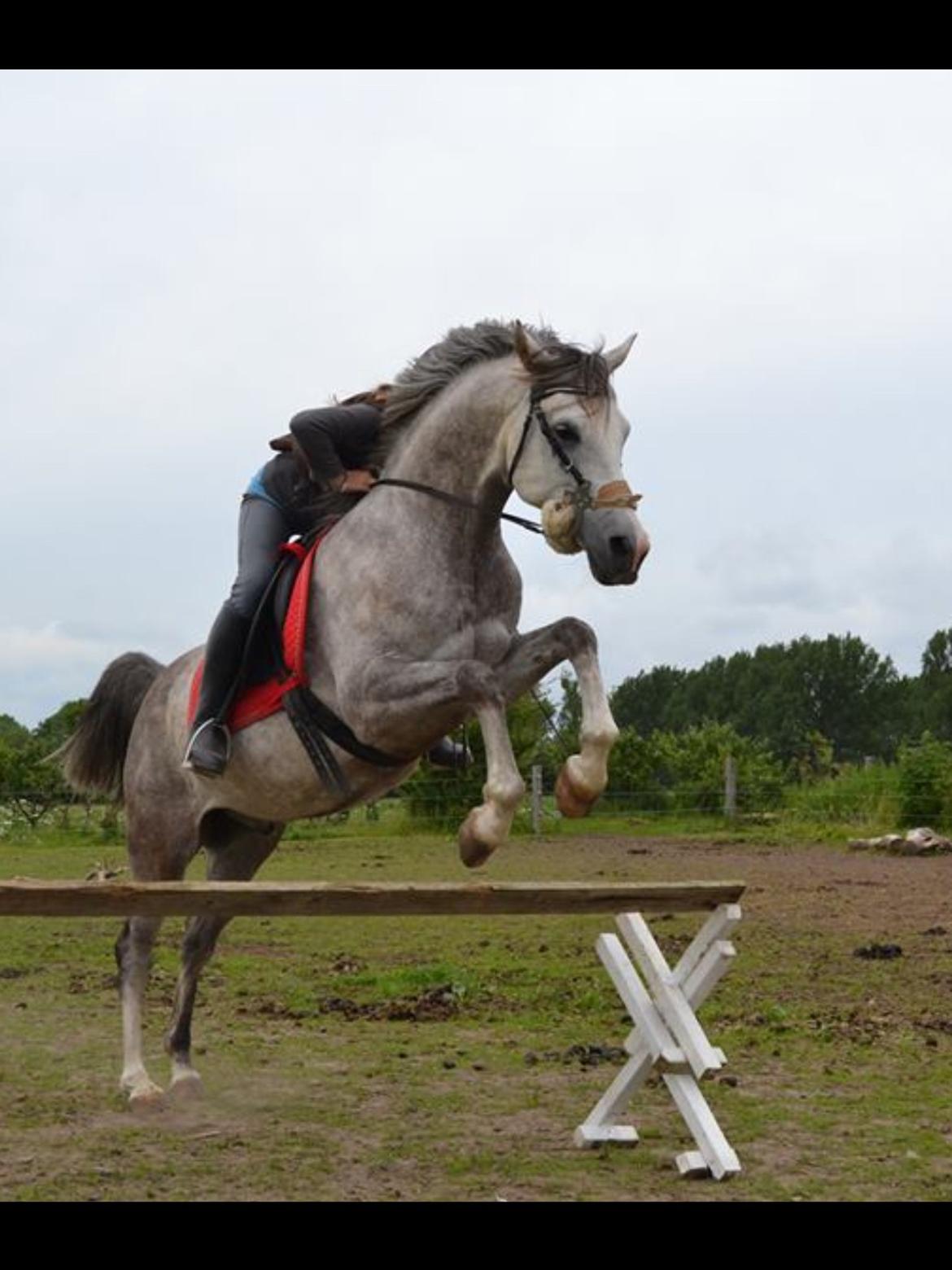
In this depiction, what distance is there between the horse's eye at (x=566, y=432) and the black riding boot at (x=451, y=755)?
1.42 m

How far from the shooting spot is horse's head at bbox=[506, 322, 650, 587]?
4.47 metres

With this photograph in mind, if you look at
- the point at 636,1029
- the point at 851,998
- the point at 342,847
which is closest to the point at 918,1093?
the point at 636,1029

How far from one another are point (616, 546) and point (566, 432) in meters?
0.44

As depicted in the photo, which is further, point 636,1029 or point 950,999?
point 950,999

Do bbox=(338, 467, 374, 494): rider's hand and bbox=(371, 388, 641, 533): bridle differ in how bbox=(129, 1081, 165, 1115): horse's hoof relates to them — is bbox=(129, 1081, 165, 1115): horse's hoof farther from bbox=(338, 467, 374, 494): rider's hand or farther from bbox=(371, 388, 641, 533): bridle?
bbox=(371, 388, 641, 533): bridle

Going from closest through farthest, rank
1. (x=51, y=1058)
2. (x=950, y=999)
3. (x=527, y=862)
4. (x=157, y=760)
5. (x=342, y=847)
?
(x=157, y=760) < (x=51, y=1058) < (x=950, y=999) < (x=527, y=862) < (x=342, y=847)

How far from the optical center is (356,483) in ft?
17.6

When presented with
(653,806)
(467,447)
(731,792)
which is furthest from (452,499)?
(653,806)

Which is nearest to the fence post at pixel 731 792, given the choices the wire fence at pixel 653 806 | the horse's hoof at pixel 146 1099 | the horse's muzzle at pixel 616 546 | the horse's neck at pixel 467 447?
the wire fence at pixel 653 806

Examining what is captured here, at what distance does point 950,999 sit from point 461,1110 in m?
3.83

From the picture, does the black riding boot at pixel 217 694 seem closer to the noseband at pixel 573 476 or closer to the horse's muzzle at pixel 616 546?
the noseband at pixel 573 476

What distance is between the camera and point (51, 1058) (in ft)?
24.6

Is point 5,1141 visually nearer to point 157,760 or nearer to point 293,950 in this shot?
point 157,760

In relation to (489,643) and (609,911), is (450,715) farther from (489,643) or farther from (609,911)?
(609,911)
